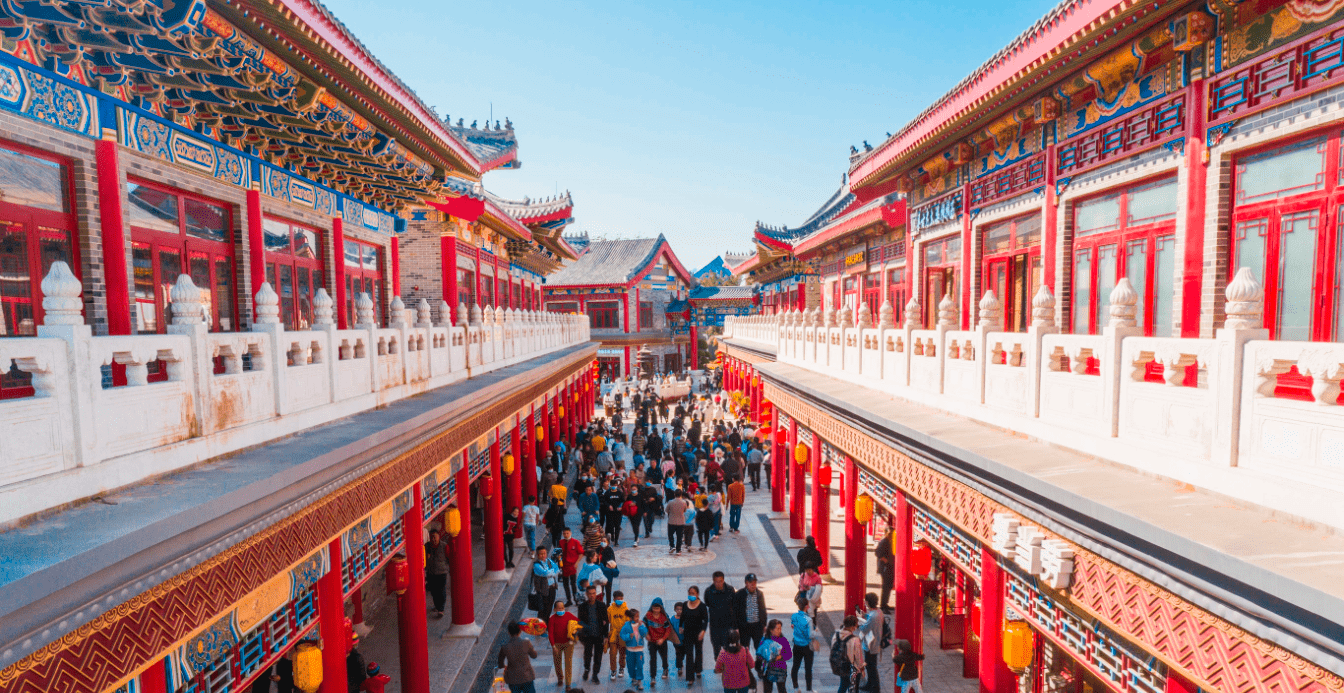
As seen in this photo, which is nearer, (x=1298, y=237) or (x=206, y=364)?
(x=206, y=364)

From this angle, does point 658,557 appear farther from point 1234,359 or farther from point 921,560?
point 1234,359

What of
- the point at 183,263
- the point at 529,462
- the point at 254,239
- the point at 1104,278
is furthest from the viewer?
the point at 529,462

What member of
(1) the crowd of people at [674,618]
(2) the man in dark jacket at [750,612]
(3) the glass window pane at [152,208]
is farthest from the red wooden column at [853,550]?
(3) the glass window pane at [152,208]

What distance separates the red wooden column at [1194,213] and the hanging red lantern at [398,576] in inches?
334

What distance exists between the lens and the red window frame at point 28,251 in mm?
5160

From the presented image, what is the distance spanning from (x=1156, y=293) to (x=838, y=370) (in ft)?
16.7

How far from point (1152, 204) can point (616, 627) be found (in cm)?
809

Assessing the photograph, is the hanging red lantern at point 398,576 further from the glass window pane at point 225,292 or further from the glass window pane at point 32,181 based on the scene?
the glass window pane at point 32,181

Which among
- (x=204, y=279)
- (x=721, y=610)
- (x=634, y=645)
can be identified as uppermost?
(x=204, y=279)

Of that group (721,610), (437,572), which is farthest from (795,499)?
Answer: (437,572)

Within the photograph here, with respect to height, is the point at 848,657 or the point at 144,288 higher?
the point at 144,288

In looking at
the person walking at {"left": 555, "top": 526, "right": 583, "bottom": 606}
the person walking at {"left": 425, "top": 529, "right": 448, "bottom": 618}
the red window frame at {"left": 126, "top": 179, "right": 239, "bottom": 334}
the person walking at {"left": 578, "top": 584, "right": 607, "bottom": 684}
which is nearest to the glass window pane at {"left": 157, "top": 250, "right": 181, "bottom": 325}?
the red window frame at {"left": 126, "top": 179, "right": 239, "bottom": 334}

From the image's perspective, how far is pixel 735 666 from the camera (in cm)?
805

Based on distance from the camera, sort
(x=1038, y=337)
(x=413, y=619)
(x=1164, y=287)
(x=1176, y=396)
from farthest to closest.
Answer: (x=413, y=619)
(x=1164, y=287)
(x=1038, y=337)
(x=1176, y=396)
